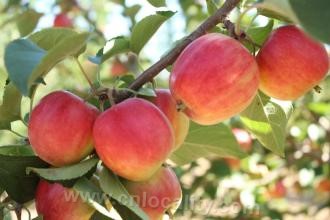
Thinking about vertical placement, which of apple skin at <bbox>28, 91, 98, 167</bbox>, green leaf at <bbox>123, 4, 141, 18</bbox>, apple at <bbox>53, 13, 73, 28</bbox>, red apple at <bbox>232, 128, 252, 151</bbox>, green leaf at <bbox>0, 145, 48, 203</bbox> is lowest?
red apple at <bbox>232, 128, 252, 151</bbox>

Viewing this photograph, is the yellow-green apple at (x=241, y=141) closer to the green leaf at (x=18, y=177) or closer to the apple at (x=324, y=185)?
the apple at (x=324, y=185)

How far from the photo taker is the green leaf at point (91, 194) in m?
0.81

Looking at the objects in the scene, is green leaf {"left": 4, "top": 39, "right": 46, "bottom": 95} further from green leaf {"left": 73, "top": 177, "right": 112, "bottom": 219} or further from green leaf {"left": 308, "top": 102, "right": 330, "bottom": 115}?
green leaf {"left": 308, "top": 102, "right": 330, "bottom": 115}

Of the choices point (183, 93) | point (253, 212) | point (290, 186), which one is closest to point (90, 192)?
point (183, 93)

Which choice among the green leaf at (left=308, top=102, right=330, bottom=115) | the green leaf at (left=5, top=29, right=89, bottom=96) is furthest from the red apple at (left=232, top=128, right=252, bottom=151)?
the green leaf at (left=5, top=29, right=89, bottom=96)

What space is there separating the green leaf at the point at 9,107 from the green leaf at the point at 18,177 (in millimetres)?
123

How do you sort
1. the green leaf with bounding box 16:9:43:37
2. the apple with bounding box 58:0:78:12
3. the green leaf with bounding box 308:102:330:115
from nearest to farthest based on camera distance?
the green leaf with bounding box 16:9:43:37, the green leaf with bounding box 308:102:330:115, the apple with bounding box 58:0:78:12

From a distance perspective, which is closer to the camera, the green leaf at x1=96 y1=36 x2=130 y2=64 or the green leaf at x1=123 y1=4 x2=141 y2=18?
the green leaf at x1=96 y1=36 x2=130 y2=64

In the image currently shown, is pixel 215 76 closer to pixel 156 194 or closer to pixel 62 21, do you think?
pixel 156 194

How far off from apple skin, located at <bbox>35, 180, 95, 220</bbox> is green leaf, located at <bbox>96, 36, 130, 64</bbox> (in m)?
0.23

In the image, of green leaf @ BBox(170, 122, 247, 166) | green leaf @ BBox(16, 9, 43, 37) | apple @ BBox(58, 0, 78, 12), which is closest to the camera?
green leaf @ BBox(170, 122, 247, 166)

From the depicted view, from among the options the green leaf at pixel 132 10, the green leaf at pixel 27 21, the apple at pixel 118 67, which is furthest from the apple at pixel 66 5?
the green leaf at pixel 132 10

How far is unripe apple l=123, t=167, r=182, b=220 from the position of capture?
0.90 m

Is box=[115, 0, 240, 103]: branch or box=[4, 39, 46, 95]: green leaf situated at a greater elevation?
box=[4, 39, 46, 95]: green leaf
